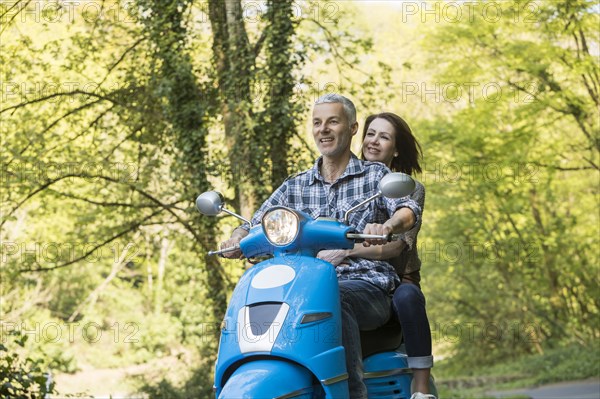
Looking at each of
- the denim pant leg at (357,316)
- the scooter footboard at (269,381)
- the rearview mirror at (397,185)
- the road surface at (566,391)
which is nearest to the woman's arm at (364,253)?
the denim pant leg at (357,316)

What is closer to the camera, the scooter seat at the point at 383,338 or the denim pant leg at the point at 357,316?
the denim pant leg at the point at 357,316

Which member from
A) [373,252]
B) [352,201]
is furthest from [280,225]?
[352,201]

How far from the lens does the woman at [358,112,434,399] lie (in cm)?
404

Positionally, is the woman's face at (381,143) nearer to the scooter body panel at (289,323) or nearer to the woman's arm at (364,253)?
the woman's arm at (364,253)

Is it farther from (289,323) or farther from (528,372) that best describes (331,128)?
(528,372)

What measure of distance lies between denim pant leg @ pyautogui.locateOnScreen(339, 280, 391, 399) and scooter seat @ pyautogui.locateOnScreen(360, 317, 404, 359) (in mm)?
123

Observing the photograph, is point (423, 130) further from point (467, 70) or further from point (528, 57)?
point (528, 57)

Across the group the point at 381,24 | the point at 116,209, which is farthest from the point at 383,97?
the point at 381,24

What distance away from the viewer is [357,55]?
12570 mm

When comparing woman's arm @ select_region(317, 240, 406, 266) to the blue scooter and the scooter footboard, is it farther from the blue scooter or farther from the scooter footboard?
the scooter footboard

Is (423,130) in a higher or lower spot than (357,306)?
higher

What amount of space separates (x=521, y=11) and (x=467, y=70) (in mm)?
1454

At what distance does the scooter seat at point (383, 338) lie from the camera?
406 centimetres

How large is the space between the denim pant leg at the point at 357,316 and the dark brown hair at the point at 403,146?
1581 millimetres
